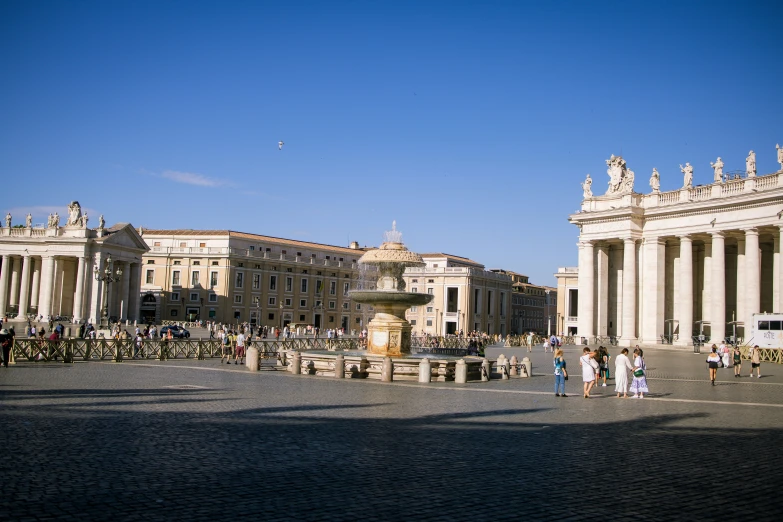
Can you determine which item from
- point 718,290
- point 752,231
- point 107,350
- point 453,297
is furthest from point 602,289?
point 453,297

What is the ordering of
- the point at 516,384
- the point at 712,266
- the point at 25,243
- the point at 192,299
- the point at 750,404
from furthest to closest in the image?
the point at 192,299 < the point at 25,243 < the point at 712,266 < the point at 516,384 < the point at 750,404

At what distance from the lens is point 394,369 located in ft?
80.4

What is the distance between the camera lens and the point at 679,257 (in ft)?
187

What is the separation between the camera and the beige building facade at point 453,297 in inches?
3974

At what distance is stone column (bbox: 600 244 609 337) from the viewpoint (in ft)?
191

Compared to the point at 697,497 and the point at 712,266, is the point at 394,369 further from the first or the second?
the point at 712,266

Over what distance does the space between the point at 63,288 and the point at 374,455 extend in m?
82.2

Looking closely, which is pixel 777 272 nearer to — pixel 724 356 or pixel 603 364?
pixel 724 356

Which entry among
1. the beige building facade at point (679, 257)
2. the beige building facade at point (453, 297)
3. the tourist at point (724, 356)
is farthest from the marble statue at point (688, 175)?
the beige building facade at point (453, 297)

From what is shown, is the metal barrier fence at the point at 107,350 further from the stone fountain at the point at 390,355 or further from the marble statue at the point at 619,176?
the marble statue at the point at 619,176

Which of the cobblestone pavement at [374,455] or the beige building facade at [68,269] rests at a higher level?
the beige building facade at [68,269]

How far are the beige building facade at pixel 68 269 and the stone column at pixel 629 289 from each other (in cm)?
4991

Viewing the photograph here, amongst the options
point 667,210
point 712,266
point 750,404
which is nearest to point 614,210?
point 667,210

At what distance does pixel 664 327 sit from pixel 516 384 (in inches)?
1423
